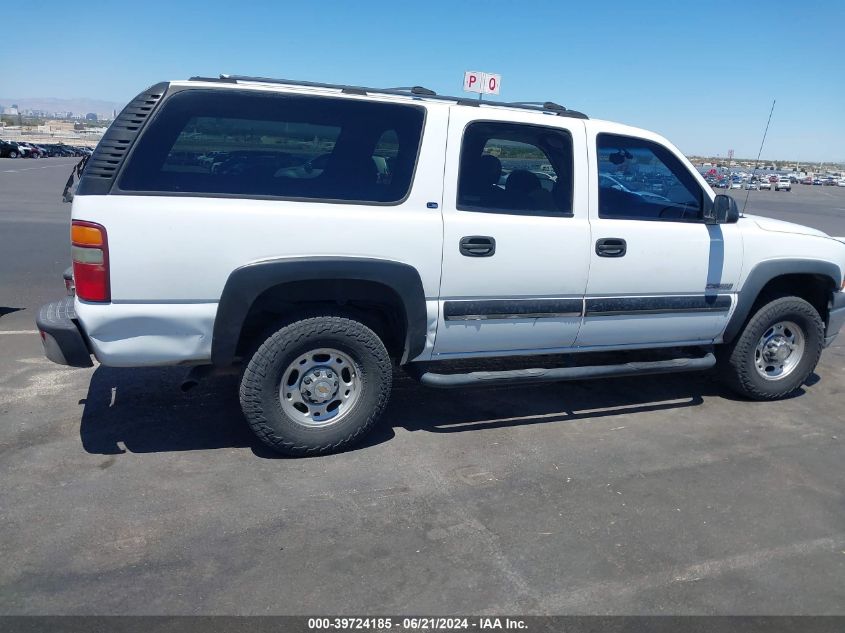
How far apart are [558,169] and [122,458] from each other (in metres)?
3.19

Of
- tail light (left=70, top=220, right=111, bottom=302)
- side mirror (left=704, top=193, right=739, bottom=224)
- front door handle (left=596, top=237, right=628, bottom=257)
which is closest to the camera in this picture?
tail light (left=70, top=220, right=111, bottom=302)

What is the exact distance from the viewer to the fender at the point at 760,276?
526cm

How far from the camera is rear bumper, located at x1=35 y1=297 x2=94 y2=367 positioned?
390 centimetres

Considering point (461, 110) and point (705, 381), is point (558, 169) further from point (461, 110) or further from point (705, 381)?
point (705, 381)

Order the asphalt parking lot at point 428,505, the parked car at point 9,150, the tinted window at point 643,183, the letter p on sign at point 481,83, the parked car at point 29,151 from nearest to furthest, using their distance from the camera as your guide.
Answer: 1. the asphalt parking lot at point 428,505
2. the tinted window at point 643,183
3. the letter p on sign at point 481,83
4. the parked car at point 9,150
5. the parked car at point 29,151

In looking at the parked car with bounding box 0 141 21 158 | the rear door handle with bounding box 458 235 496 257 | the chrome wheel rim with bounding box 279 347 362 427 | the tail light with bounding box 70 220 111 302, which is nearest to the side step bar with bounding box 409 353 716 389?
the chrome wheel rim with bounding box 279 347 362 427

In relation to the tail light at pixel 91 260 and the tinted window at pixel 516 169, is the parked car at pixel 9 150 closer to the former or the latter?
the tail light at pixel 91 260

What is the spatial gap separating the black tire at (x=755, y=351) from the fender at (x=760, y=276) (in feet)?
0.33

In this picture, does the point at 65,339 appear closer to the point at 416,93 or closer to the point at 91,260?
the point at 91,260

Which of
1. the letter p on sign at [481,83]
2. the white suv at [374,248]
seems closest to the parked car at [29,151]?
the letter p on sign at [481,83]

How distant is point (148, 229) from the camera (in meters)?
3.72

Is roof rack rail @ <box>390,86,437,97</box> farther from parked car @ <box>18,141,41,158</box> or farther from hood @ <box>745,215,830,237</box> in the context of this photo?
parked car @ <box>18,141,41,158</box>

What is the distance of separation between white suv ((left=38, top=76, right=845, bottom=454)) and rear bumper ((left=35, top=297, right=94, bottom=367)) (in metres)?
0.01

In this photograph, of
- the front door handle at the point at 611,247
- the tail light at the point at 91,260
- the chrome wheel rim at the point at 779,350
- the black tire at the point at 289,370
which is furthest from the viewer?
the chrome wheel rim at the point at 779,350
